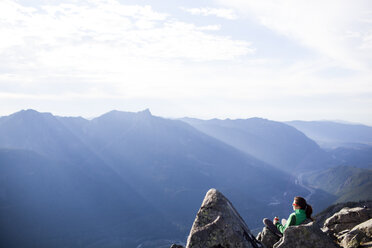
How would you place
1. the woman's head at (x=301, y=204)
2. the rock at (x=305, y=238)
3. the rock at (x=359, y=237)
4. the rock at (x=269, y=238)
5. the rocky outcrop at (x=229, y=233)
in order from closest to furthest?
the rock at (x=305, y=238), the rocky outcrop at (x=229, y=233), the woman's head at (x=301, y=204), the rock at (x=359, y=237), the rock at (x=269, y=238)

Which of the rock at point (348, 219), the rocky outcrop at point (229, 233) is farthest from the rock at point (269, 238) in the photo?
the rock at point (348, 219)

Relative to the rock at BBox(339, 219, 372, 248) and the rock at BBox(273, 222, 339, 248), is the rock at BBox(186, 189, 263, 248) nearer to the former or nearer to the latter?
the rock at BBox(273, 222, 339, 248)

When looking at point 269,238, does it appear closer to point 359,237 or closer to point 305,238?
point 305,238

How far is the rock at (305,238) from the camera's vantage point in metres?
16.2

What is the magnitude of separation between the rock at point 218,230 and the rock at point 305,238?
5.79 feet

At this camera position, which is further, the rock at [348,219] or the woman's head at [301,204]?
the rock at [348,219]

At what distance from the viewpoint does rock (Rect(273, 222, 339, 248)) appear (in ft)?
53.2

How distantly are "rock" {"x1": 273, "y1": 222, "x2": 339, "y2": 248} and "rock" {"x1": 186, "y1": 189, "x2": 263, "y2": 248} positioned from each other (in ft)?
5.79

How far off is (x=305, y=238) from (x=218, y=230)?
501cm

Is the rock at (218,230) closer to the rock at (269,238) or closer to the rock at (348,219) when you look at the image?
the rock at (269,238)

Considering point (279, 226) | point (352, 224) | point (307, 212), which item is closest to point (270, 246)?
point (279, 226)

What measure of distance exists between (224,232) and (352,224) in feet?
65.7

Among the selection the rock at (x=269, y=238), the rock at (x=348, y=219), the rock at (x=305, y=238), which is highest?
the rock at (x=305, y=238)

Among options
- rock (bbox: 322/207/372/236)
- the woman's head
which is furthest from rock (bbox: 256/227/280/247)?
rock (bbox: 322/207/372/236)
